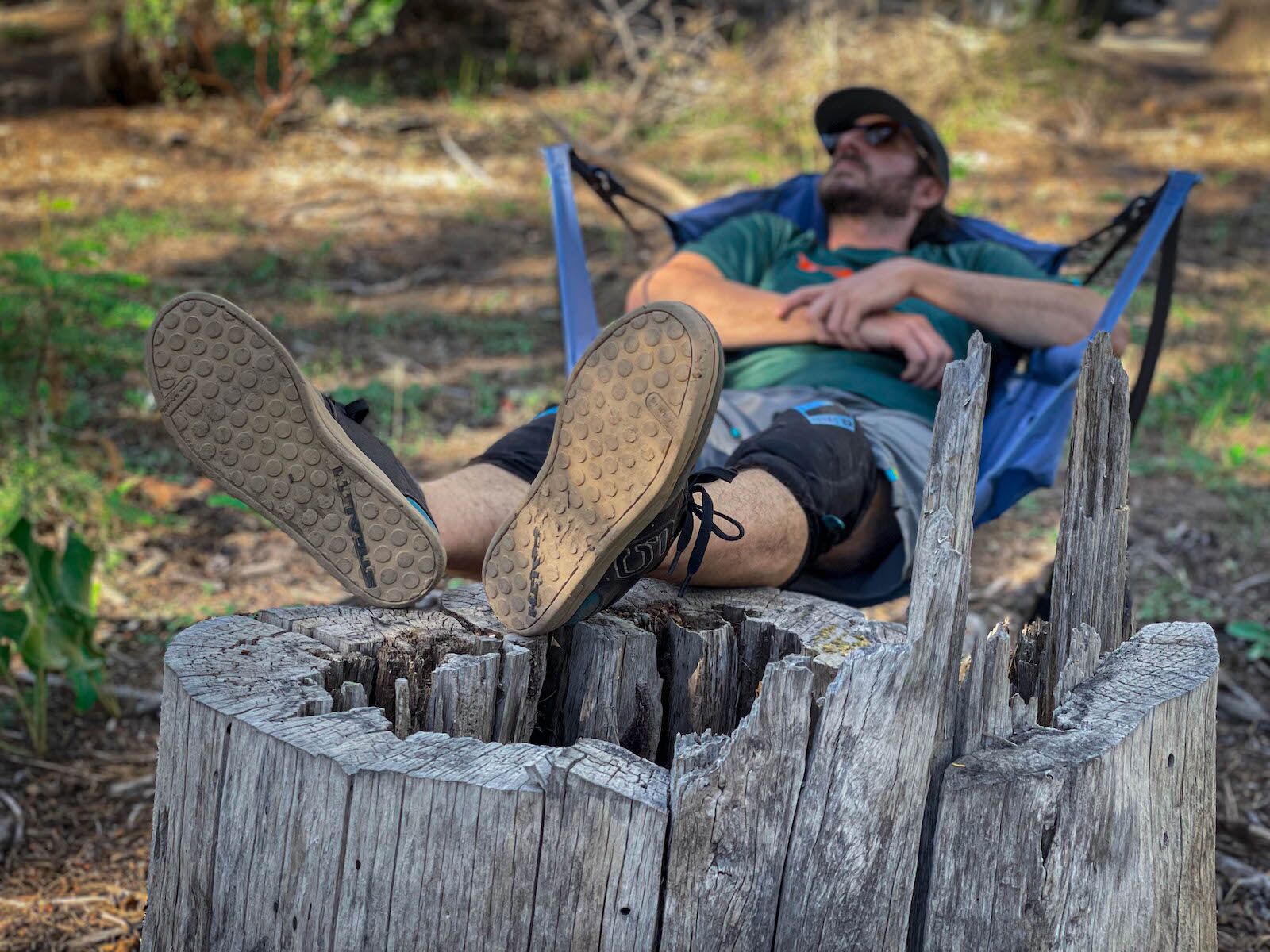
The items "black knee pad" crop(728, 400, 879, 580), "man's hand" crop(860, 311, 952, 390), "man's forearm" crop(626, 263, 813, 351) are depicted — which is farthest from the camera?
"man's forearm" crop(626, 263, 813, 351)

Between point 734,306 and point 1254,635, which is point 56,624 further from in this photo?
point 1254,635

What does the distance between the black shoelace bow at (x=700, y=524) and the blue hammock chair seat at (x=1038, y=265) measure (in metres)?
0.47

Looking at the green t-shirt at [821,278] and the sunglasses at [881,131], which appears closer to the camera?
the green t-shirt at [821,278]

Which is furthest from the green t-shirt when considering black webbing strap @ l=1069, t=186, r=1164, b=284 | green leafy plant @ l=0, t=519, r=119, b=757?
green leafy plant @ l=0, t=519, r=119, b=757

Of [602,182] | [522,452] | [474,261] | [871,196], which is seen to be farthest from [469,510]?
[474,261]

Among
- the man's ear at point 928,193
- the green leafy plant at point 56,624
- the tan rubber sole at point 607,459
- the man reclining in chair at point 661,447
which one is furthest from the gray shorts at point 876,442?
the green leafy plant at point 56,624

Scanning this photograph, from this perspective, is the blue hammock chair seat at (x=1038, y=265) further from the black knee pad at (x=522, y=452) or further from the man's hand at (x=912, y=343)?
the black knee pad at (x=522, y=452)

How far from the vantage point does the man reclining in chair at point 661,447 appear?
4.72 ft

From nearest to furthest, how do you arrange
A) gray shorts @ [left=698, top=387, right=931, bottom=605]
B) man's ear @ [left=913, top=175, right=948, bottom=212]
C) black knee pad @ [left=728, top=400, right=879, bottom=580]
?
1. black knee pad @ [left=728, top=400, right=879, bottom=580]
2. gray shorts @ [left=698, top=387, right=931, bottom=605]
3. man's ear @ [left=913, top=175, right=948, bottom=212]

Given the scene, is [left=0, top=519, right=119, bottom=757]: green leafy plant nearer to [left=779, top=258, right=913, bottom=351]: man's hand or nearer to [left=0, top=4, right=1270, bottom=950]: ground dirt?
[left=0, top=4, right=1270, bottom=950]: ground dirt

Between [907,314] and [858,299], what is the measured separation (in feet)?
0.49

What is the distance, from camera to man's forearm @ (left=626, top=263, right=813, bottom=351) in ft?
8.16

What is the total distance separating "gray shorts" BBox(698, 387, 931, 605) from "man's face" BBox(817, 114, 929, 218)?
2.43 feet

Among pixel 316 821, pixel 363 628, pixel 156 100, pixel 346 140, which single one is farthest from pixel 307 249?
pixel 316 821
